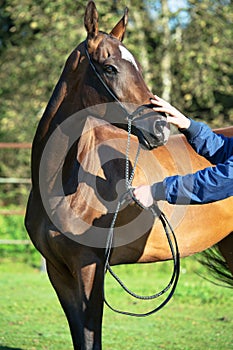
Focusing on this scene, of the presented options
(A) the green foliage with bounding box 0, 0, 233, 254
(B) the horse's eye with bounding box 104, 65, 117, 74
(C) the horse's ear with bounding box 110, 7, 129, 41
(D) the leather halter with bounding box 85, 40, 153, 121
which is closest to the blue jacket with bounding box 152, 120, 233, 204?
(D) the leather halter with bounding box 85, 40, 153, 121

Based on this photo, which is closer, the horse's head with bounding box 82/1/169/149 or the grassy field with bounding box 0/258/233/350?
the horse's head with bounding box 82/1/169/149

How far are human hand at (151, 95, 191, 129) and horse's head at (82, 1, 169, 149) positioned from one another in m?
0.05

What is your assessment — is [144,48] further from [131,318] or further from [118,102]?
[118,102]

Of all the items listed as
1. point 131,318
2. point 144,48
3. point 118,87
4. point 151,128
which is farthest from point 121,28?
point 144,48

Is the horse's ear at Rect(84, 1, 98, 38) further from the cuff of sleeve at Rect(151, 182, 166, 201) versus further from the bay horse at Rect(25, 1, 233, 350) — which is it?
the cuff of sleeve at Rect(151, 182, 166, 201)

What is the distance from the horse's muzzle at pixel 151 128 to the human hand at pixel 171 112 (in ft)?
0.15

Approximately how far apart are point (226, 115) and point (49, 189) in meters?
13.1

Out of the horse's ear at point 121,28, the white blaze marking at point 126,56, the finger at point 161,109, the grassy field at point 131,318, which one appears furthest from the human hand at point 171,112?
the grassy field at point 131,318

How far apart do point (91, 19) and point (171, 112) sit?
0.81m

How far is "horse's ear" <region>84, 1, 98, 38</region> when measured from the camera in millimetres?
3525

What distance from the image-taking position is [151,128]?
330 cm

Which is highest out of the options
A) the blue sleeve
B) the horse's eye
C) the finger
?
the finger

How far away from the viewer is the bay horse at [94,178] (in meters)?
3.50

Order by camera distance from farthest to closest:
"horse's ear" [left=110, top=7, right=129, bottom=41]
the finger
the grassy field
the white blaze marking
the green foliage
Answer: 1. the green foliage
2. the grassy field
3. "horse's ear" [left=110, top=7, right=129, bottom=41]
4. the white blaze marking
5. the finger
